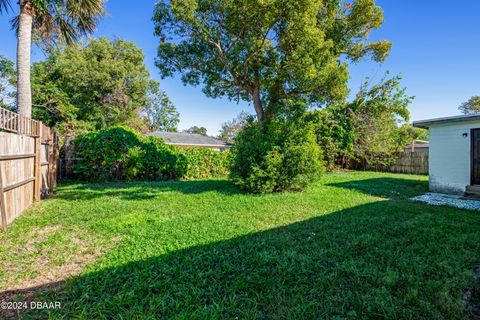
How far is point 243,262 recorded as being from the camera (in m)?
2.93

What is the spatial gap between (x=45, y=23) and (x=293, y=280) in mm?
9973

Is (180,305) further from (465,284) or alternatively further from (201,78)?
(201,78)

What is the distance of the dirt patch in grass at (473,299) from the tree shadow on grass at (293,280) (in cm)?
6

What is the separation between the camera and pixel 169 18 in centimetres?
786

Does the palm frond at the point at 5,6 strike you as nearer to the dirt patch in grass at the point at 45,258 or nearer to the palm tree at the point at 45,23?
the palm tree at the point at 45,23

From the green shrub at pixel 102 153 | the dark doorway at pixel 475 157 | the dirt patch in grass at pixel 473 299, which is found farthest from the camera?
the green shrub at pixel 102 153

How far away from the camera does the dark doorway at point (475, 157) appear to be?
23.2 feet

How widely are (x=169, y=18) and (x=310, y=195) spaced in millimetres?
7236

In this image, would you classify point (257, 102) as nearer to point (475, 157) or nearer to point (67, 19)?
point (67, 19)

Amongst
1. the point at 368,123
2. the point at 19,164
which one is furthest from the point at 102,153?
the point at 368,123

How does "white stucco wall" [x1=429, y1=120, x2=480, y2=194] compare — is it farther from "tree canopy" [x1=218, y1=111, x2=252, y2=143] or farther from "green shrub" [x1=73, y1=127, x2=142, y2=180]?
"tree canopy" [x1=218, y1=111, x2=252, y2=143]

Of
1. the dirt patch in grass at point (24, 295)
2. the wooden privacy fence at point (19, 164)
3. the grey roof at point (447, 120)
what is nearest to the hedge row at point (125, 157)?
A: the wooden privacy fence at point (19, 164)

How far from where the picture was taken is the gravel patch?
5926 mm

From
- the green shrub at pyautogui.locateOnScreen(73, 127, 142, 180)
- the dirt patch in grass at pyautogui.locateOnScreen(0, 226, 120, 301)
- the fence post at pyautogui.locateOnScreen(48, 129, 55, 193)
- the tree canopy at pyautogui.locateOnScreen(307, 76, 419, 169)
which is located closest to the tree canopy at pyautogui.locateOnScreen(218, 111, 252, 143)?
the tree canopy at pyautogui.locateOnScreen(307, 76, 419, 169)
